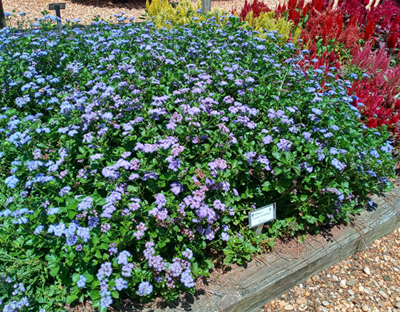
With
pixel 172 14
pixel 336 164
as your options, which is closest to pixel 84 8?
pixel 172 14

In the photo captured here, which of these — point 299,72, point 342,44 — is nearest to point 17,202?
point 299,72

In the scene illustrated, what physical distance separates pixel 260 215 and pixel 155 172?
79 cm

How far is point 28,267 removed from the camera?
6.12ft

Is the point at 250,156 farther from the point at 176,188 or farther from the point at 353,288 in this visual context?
the point at 353,288

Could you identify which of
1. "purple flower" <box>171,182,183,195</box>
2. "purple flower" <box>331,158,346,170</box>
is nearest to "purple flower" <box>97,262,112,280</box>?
"purple flower" <box>171,182,183,195</box>

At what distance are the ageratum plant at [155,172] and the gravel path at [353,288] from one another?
0.41 metres

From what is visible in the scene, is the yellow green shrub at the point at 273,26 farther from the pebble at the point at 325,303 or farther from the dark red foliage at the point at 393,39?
the pebble at the point at 325,303

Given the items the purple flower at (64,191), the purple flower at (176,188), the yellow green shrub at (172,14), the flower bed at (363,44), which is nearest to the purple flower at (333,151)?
the flower bed at (363,44)

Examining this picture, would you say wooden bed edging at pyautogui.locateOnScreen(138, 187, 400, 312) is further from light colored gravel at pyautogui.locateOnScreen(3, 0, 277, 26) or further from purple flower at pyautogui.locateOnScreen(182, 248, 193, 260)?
light colored gravel at pyautogui.locateOnScreen(3, 0, 277, 26)

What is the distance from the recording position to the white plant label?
2.12m

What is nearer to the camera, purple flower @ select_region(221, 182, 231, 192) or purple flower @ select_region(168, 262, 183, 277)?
purple flower @ select_region(168, 262, 183, 277)

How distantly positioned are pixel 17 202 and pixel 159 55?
1.82 m

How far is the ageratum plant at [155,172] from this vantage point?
182 centimetres

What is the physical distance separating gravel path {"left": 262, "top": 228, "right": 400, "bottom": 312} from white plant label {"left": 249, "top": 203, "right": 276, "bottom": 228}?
61cm
